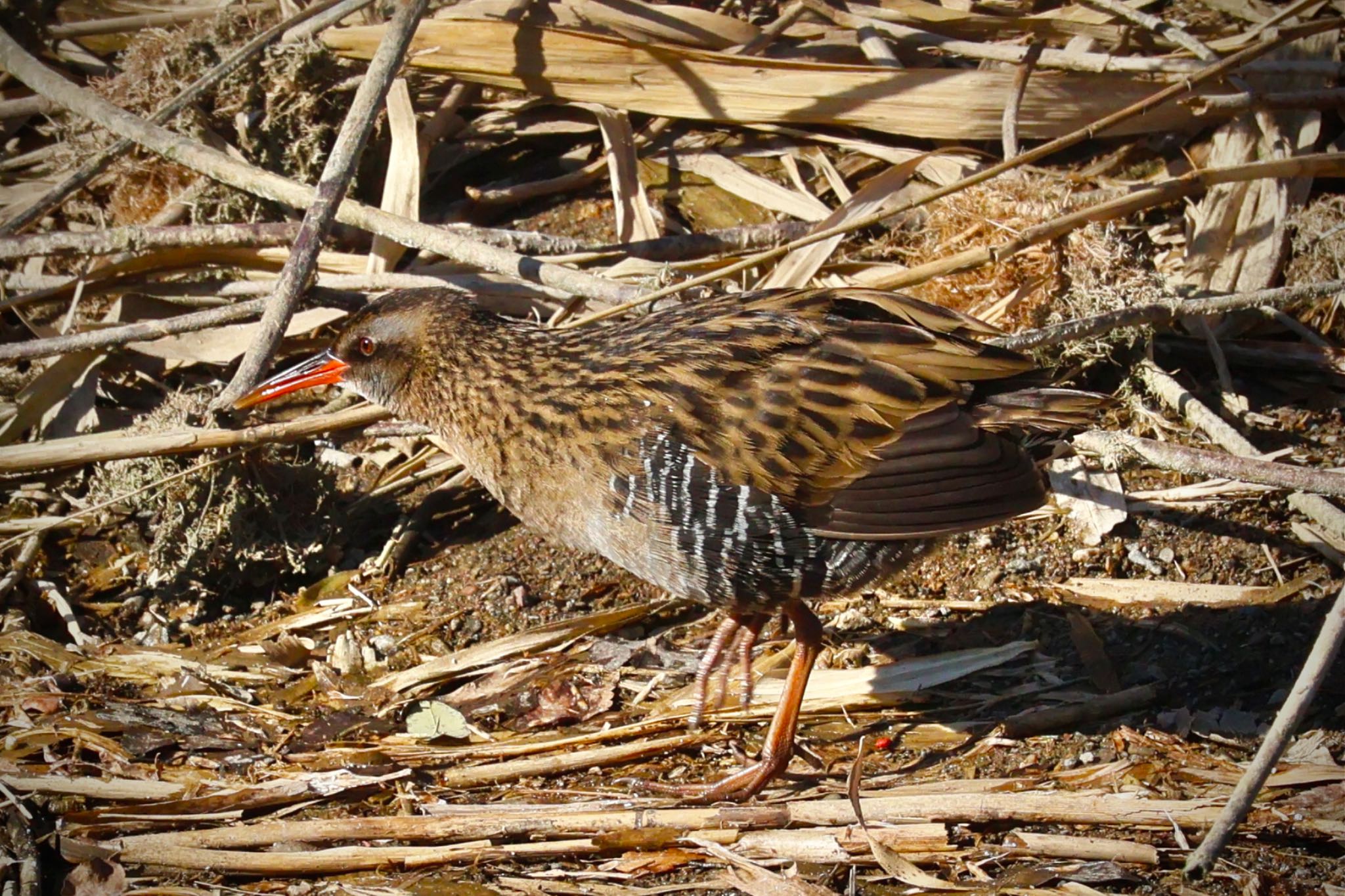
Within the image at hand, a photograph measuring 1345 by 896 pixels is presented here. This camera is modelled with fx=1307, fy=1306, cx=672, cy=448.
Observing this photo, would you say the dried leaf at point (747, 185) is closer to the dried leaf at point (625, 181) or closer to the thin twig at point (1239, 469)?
the dried leaf at point (625, 181)

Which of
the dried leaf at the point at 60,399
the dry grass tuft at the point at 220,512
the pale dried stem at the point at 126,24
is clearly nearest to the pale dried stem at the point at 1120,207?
the dry grass tuft at the point at 220,512

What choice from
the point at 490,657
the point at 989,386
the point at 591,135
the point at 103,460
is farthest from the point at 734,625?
the point at 591,135

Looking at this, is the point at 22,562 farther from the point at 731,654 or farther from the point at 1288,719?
the point at 1288,719

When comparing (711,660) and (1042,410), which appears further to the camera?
(711,660)

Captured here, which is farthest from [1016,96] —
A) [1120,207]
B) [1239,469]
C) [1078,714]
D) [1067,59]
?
[1078,714]

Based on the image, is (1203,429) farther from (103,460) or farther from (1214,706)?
(103,460)

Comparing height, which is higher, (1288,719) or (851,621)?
(1288,719)
